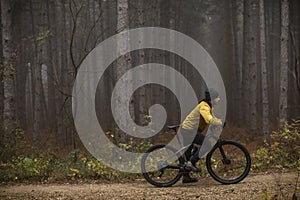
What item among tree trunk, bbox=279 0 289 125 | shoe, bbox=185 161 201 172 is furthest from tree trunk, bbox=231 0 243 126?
shoe, bbox=185 161 201 172

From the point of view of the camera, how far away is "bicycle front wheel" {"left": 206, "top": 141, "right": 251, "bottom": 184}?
8987 millimetres

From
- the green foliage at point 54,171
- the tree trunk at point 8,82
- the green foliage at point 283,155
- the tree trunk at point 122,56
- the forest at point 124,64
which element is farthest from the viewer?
the forest at point 124,64

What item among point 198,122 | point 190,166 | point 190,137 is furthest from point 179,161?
point 198,122

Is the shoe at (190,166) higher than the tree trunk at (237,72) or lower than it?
lower

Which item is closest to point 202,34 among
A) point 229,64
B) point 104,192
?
point 229,64

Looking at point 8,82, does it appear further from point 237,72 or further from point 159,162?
point 237,72

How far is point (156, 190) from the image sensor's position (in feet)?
29.0

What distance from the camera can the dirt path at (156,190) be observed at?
8.09 metres

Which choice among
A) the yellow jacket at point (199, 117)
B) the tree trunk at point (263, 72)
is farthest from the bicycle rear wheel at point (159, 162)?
the tree trunk at point (263, 72)

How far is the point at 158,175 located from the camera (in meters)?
10.0

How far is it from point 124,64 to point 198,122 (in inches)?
169

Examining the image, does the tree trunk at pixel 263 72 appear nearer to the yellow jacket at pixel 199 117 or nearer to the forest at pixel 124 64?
the forest at pixel 124 64

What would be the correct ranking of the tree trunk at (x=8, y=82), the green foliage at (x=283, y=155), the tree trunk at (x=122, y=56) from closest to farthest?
1. the green foliage at (x=283, y=155)
2. the tree trunk at (x=122, y=56)
3. the tree trunk at (x=8, y=82)

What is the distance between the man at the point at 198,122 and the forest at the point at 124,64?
3.42 m
